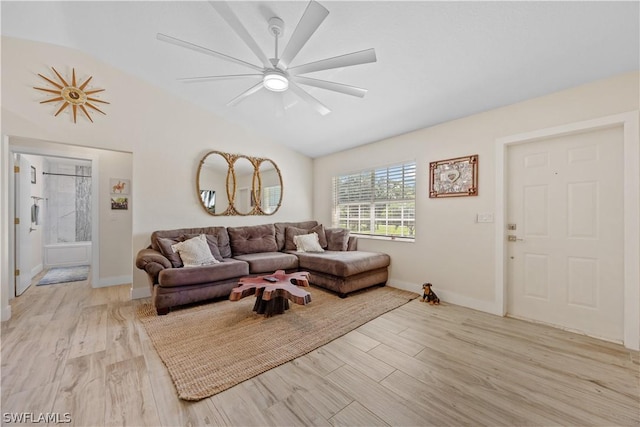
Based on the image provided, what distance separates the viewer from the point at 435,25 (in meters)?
2.00

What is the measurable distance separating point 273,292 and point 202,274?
3.66ft

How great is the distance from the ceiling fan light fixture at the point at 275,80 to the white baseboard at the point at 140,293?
10.6 ft

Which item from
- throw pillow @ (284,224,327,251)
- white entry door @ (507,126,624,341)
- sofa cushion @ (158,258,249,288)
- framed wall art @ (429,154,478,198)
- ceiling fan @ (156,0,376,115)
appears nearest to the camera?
ceiling fan @ (156,0,376,115)

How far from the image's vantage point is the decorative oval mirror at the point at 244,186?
14.4 ft

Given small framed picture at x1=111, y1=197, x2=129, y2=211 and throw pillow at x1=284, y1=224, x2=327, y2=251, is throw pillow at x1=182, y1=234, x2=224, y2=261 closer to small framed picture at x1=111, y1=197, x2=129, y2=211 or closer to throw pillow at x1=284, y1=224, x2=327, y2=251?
throw pillow at x1=284, y1=224, x2=327, y2=251

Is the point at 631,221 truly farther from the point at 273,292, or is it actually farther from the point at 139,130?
the point at 139,130

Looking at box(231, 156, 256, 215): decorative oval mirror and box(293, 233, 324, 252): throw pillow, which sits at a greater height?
box(231, 156, 256, 215): decorative oval mirror

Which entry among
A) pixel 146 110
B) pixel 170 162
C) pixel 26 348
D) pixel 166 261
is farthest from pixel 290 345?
pixel 146 110

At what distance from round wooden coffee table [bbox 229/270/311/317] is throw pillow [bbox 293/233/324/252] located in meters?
1.31

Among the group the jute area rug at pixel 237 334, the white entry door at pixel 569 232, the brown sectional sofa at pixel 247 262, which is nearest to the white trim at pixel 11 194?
the brown sectional sofa at pixel 247 262

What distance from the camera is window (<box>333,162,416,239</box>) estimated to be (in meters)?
3.87

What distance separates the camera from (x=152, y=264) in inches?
112

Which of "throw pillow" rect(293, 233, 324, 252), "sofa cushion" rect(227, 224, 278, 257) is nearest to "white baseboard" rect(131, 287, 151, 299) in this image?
"sofa cushion" rect(227, 224, 278, 257)

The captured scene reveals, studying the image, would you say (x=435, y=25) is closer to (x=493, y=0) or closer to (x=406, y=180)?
(x=493, y=0)
